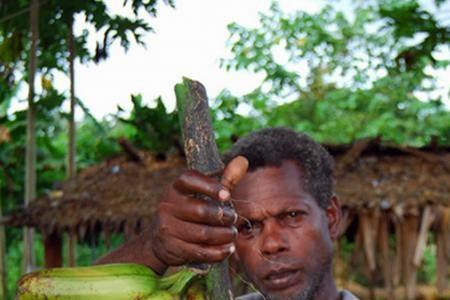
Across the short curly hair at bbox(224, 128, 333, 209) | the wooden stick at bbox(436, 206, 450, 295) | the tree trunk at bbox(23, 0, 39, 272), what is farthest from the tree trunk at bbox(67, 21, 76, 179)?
the short curly hair at bbox(224, 128, 333, 209)

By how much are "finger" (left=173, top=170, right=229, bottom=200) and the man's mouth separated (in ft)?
2.93

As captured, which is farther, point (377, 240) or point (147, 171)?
point (147, 171)

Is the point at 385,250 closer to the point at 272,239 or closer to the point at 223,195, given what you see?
the point at 272,239

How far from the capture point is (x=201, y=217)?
120 centimetres

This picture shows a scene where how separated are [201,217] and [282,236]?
923mm

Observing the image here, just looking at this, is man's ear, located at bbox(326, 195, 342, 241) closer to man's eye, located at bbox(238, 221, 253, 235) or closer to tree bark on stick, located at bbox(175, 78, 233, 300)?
man's eye, located at bbox(238, 221, 253, 235)

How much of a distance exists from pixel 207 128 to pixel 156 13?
2.22 meters

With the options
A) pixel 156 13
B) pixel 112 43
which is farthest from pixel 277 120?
pixel 156 13

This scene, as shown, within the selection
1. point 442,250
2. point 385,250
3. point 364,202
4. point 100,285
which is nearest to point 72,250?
point 364,202

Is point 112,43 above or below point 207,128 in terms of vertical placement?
above

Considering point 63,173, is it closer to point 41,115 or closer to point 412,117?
point 41,115

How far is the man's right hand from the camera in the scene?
1.18 metres

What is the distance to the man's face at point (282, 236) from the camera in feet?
6.78

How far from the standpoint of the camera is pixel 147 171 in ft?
23.7
